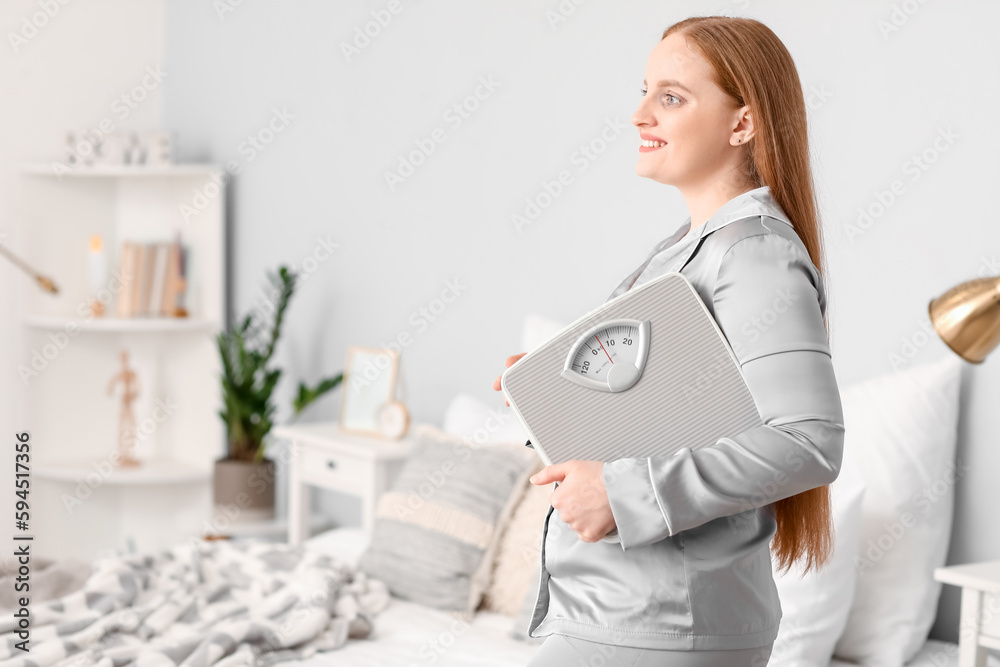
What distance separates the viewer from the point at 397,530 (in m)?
2.39

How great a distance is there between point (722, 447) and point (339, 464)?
2197 millimetres

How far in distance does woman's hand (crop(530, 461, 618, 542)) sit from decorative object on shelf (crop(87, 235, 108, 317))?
3223 mm

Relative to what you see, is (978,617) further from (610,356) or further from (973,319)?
(610,356)

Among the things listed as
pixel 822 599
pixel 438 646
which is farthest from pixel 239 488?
pixel 822 599

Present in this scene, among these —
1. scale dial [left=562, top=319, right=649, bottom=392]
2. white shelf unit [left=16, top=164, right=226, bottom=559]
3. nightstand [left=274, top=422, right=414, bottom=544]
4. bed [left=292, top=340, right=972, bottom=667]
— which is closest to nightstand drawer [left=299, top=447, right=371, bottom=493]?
nightstand [left=274, top=422, right=414, bottom=544]

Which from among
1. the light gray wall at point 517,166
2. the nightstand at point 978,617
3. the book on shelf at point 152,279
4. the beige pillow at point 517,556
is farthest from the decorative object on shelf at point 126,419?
the nightstand at point 978,617

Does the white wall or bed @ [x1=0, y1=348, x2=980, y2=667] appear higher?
the white wall

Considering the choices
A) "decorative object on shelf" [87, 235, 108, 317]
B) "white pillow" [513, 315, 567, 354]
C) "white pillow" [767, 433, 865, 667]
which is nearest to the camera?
"white pillow" [767, 433, 865, 667]

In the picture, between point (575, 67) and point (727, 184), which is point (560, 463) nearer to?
point (727, 184)

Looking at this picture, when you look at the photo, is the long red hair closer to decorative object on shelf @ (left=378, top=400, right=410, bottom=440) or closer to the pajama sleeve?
the pajama sleeve

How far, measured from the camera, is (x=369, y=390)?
3129 mm

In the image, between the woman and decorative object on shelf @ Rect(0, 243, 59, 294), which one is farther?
decorative object on shelf @ Rect(0, 243, 59, 294)

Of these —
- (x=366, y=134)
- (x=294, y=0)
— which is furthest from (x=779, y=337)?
(x=294, y=0)

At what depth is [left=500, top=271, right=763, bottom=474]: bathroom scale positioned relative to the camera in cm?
98
